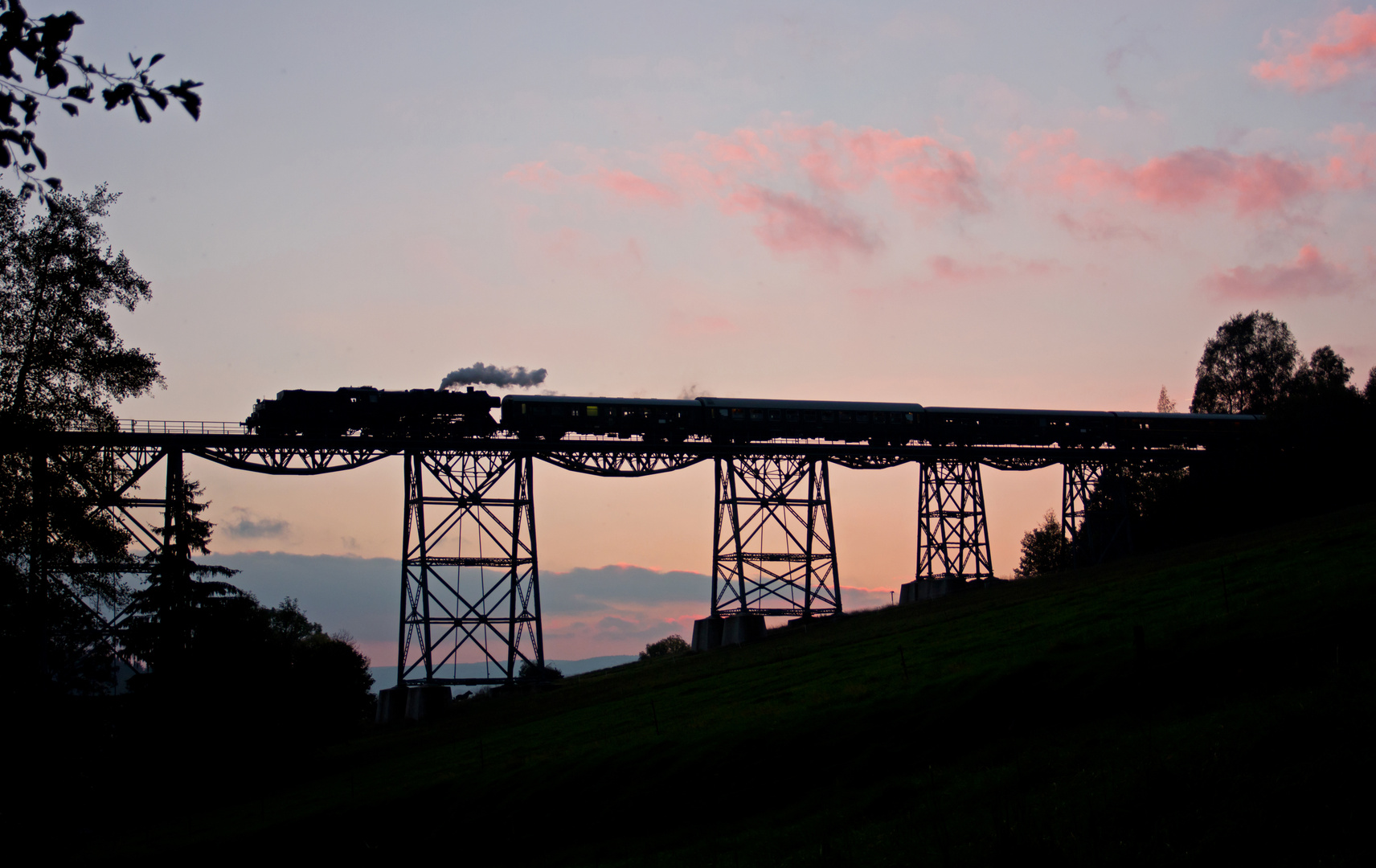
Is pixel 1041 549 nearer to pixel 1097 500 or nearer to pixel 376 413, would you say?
pixel 1097 500

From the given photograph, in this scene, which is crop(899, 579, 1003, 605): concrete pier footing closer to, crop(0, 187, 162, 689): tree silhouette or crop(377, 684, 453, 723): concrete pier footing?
crop(377, 684, 453, 723): concrete pier footing

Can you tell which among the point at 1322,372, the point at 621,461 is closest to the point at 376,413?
the point at 621,461

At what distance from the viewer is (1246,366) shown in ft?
232

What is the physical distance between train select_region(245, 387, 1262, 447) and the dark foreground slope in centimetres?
1735

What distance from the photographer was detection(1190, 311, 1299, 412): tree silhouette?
227ft

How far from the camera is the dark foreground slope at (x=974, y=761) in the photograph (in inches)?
519

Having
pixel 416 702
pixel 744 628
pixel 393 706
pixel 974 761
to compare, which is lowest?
pixel 393 706

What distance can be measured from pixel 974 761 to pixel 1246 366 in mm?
63704

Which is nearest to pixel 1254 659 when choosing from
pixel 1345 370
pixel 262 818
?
pixel 262 818

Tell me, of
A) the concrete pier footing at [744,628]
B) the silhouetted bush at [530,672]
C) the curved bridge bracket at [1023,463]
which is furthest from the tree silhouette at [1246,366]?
the silhouetted bush at [530,672]

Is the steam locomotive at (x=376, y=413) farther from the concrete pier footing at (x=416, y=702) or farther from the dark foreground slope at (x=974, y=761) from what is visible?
the dark foreground slope at (x=974, y=761)

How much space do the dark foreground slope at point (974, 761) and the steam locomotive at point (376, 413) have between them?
17120mm

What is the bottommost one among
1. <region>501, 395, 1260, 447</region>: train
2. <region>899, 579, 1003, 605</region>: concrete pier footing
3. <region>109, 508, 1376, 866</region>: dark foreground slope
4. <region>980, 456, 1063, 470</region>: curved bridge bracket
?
<region>109, 508, 1376, 866</region>: dark foreground slope

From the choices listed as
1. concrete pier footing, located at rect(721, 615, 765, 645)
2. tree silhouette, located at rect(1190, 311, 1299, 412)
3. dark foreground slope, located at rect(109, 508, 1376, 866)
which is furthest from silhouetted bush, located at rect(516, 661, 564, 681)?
tree silhouette, located at rect(1190, 311, 1299, 412)
